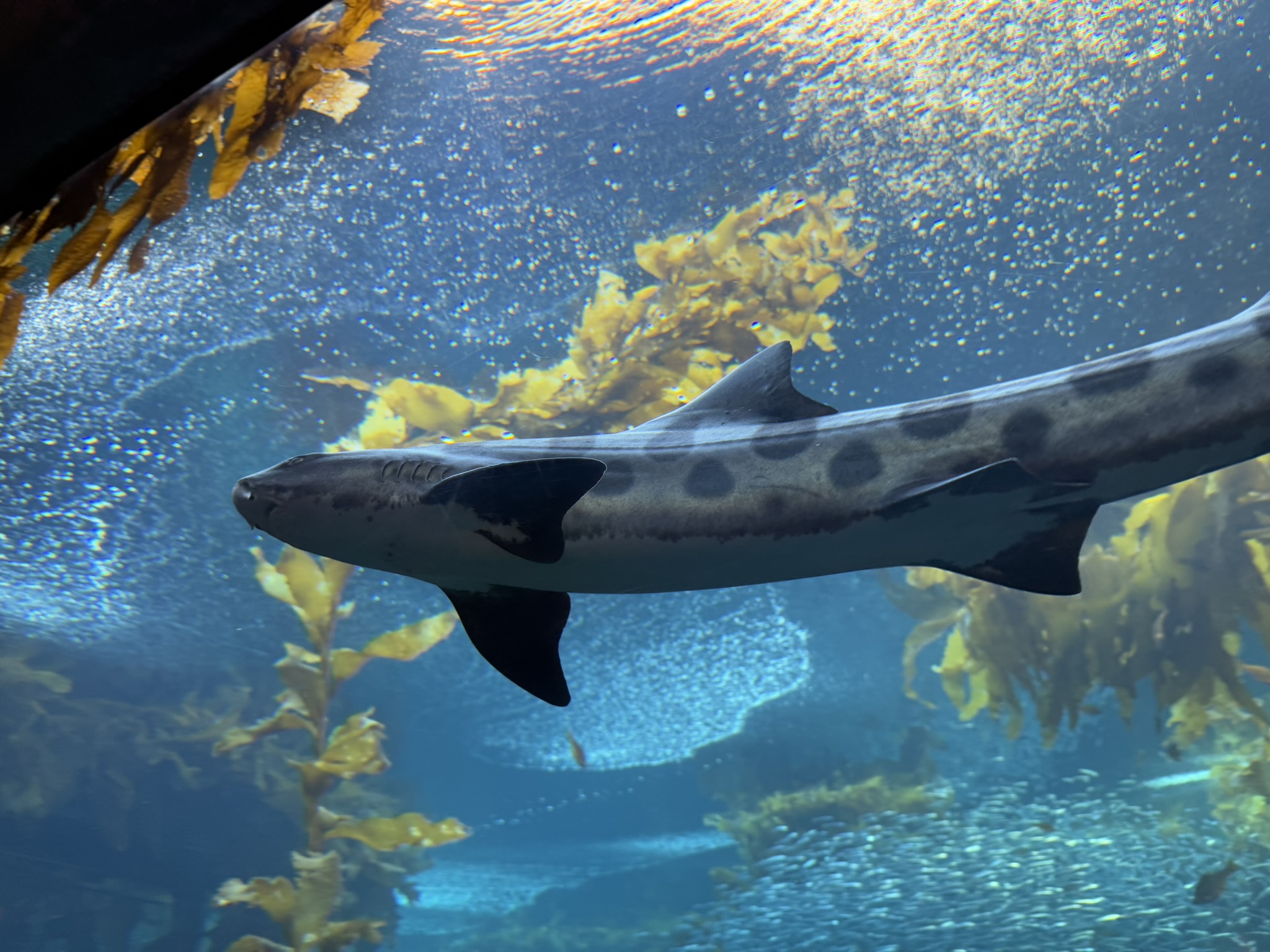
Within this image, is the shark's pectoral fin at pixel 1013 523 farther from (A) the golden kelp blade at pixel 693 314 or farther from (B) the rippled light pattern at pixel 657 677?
(B) the rippled light pattern at pixel 657 677

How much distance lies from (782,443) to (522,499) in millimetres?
697

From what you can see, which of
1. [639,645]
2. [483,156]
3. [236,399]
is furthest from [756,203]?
[639,645]

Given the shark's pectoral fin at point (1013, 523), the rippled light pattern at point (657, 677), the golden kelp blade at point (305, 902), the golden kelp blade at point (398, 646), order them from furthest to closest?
1. the rippled light pattern at point (657, 677)
2. the golden kelp blade at point (398, 646)
3. the golden kelp blade at point (305, 902)
4. the shark's pectoral fin at point (1013, 523)

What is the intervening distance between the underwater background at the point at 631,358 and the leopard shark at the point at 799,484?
929 mm

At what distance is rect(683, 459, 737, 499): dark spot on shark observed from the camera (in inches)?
72.8

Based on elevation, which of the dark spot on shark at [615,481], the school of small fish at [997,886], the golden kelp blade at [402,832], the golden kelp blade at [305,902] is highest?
the dark spot on shark at [615,481]

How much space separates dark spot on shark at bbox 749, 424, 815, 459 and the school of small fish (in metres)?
10.3

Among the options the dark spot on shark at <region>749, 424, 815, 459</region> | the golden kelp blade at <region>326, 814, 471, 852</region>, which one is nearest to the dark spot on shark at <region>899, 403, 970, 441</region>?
the dark spot on shark at <region>749, 424, 815, 459</region>

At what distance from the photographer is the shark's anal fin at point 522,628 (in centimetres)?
207

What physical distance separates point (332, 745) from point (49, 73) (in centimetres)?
493

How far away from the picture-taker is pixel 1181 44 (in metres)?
5.70

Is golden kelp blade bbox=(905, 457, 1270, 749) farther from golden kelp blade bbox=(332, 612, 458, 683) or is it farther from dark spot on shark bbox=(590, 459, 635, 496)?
dark spot on shark bbox=(590, 459, 635, 496)

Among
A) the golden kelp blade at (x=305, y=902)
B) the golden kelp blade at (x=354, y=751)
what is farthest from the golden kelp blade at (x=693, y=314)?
the golden kelp blade at (x=305, y=902)

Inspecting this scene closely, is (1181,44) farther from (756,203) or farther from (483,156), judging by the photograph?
(483,156)
